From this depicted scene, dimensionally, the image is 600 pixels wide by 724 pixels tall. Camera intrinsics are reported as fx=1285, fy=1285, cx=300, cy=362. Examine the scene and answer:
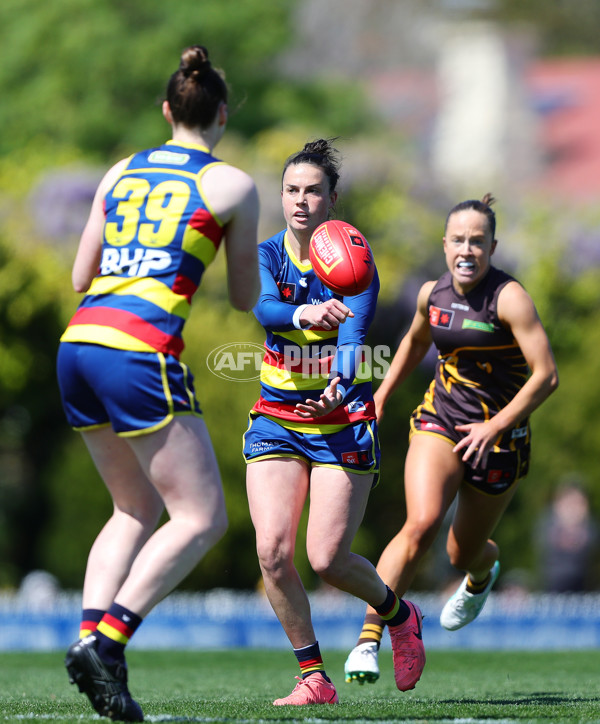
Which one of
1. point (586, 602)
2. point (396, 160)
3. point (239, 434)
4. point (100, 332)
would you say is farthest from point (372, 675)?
point (396, 160)

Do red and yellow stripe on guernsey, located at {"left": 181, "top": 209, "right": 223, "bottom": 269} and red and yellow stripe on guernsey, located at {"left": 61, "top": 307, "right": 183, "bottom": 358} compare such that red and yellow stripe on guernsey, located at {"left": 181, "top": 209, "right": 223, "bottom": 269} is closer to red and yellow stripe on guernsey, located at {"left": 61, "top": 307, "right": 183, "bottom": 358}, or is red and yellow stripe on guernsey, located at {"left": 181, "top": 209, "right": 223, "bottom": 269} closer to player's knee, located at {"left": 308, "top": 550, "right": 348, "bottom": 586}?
red and yellow stripe on guernsey, located at {"left": 61, "top": 307, "right": 183, "bottom": 358}

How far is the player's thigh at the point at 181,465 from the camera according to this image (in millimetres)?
4734

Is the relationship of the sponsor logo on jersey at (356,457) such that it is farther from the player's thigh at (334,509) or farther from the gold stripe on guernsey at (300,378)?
the gold stripe on guernsey at (300,378)

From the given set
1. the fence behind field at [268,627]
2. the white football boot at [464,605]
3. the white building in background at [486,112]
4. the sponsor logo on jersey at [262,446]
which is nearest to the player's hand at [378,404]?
the sponsor logo on jersey at [262,446]

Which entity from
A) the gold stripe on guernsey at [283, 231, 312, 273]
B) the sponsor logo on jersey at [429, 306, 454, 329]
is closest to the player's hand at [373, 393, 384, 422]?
the sponsor logo on jersey at [429, 306, 454, 329]

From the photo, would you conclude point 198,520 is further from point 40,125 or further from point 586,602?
point 40,125

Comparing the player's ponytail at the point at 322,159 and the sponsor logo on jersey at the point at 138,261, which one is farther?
the player's ponytail at the point at 322,159

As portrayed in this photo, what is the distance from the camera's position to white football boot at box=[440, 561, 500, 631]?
7.67 metres

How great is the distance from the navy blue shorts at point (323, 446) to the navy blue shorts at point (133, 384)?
1.44m

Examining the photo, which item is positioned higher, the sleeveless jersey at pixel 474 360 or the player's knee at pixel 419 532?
the sleeveless jersey at pixel 474 360

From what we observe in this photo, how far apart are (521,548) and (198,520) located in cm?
1927

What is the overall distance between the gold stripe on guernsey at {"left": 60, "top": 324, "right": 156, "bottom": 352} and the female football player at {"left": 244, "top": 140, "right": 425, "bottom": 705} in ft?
4.47

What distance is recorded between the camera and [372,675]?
6324 mm

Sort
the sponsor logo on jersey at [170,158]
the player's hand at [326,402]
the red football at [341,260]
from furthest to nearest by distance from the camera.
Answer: the red football at [341,260]
the player's hand at [326,402]
the sponsor logo on jersey at [170,158]
